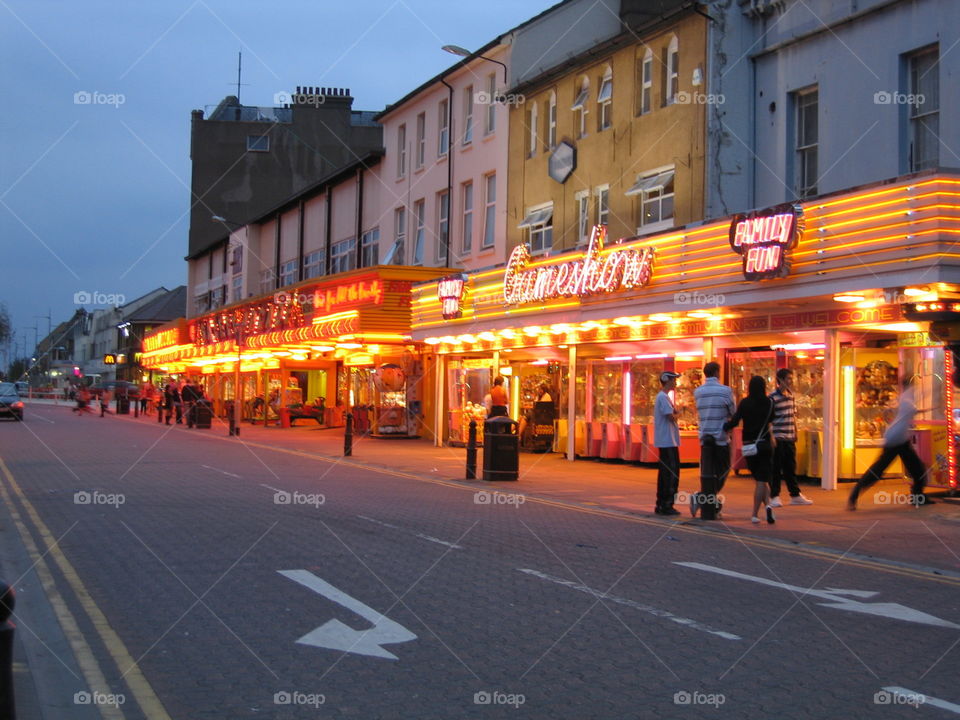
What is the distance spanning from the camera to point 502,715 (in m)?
5.57

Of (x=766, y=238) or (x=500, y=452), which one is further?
(x=500, y=452)

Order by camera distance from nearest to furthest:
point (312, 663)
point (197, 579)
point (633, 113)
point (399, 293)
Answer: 1. point (312, 663)
2. point (197, 579)
3. point (633, 113)
4. point (399, 293)

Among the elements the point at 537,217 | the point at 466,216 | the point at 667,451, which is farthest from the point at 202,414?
the point at 667,451

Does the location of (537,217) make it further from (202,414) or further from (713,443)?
(202,414)

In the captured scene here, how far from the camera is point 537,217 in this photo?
1104 inches

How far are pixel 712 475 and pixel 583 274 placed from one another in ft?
28.2

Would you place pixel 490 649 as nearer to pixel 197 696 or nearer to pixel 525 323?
pixel 197 696

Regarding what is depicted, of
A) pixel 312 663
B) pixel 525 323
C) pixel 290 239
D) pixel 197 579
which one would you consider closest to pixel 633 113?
pixel 525 323

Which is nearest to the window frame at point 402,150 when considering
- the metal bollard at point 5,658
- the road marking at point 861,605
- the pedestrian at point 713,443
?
the pedestrian at point 713,443

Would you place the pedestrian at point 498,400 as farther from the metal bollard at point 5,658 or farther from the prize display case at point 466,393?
the metal bollard at point 5,658

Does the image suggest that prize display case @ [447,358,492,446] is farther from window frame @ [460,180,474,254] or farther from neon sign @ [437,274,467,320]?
window frame @ [460,180,474,254]

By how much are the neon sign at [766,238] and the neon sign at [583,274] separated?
290cm

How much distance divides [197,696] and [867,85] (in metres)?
16.1

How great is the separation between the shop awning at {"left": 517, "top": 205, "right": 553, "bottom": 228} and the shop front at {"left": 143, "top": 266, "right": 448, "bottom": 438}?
4.70m
